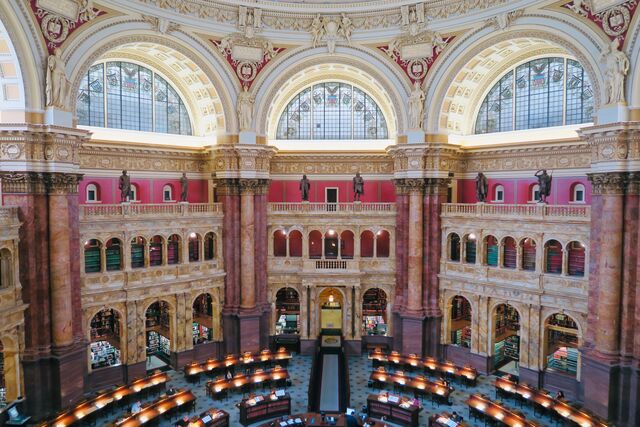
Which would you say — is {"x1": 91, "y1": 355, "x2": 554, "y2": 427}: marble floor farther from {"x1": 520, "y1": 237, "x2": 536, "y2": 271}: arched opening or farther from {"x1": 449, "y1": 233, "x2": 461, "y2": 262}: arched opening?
{"x1": 449, "y1": 233, "x2": 461, "y2": 262}: arched opening

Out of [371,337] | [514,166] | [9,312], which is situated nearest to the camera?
[9,312]

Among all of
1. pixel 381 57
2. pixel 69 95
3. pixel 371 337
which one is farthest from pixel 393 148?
pixel 69 95

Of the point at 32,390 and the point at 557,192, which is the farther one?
the point at 557,192

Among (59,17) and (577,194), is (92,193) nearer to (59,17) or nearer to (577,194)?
(59,17)

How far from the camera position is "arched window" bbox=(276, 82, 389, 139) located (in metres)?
33.6

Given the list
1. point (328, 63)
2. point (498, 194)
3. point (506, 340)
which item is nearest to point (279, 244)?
point (328, 63)

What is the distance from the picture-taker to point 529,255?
27.9 meters

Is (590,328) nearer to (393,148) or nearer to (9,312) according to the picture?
(393,148)

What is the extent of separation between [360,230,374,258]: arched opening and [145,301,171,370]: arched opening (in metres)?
14.0

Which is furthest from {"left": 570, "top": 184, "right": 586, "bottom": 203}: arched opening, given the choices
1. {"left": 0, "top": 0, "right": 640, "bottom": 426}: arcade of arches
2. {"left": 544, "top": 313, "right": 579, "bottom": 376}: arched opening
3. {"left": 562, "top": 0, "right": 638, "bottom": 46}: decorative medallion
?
{"left": 562, "top": 0, "right": 638, "bottom": 46}: decorative medallion

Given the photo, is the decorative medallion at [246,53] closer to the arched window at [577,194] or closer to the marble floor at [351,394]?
the marble floor at [351,394]

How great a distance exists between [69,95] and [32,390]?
1414 centimetres

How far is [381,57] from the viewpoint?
29000mm

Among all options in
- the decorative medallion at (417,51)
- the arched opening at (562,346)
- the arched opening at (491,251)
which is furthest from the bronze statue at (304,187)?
the arched opening at (562,346)
